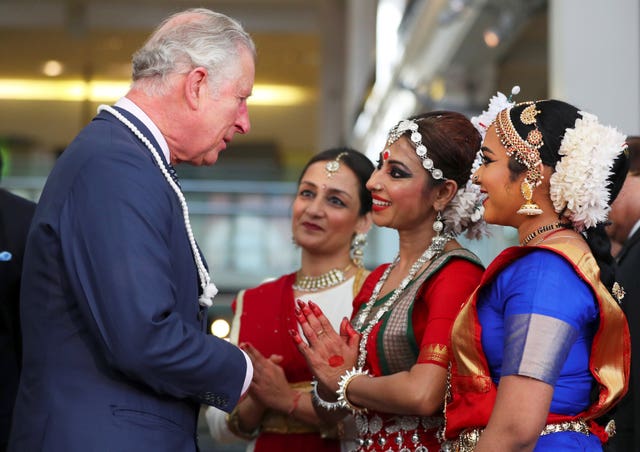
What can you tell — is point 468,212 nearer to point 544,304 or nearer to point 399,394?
point 399,394

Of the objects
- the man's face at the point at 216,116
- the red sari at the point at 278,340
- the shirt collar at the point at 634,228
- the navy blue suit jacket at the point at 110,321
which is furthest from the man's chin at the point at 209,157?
the shirt collar at the point at 634,228

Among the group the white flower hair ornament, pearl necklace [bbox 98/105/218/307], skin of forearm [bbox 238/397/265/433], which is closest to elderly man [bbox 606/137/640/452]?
the white flower hair ornament

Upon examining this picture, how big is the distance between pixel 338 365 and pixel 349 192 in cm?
104

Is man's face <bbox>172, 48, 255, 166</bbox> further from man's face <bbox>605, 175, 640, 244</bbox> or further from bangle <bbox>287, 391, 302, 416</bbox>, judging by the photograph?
man's face <bbox>605, 175, 640, 244</bbox>

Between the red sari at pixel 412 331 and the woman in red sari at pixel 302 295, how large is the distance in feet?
1.78

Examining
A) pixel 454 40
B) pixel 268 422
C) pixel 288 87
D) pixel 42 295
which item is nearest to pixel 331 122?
pixel 288 87

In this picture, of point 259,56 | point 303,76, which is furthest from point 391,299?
point 303,76

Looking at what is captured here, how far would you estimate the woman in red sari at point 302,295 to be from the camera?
3.45 metres

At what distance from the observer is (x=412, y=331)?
2.84 metres

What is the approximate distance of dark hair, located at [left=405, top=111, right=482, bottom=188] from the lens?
3.02m

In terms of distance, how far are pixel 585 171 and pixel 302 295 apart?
154 centimetres

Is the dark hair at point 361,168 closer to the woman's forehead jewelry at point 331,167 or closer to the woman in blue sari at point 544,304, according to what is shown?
the woman's forehead jewelry at point 331,167

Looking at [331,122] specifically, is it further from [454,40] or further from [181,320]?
[181,320]

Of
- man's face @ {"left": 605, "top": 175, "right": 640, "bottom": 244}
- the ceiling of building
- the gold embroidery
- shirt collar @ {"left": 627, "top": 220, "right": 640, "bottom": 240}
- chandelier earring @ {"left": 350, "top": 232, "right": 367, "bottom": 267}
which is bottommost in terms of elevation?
the ceiling of building
